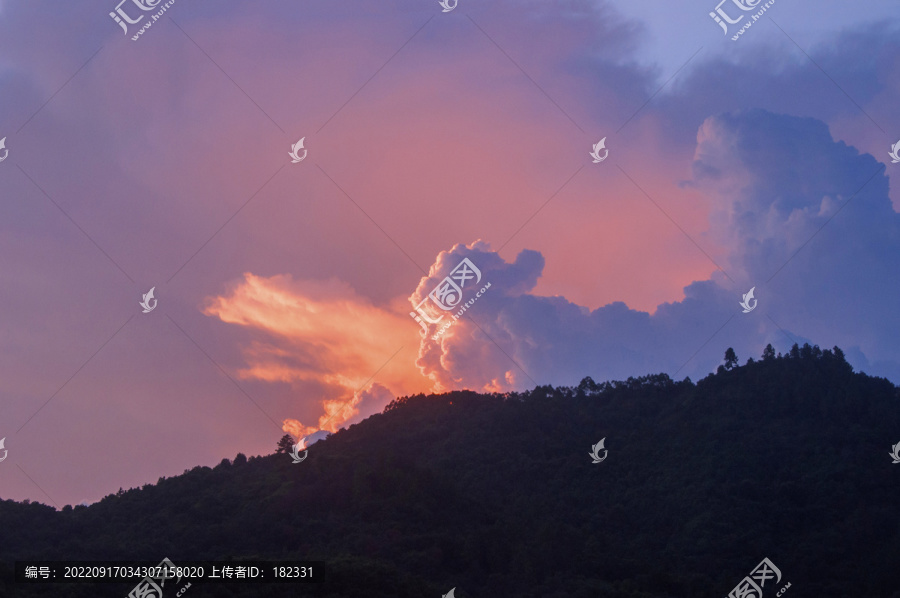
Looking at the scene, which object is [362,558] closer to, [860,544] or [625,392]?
[860,544]

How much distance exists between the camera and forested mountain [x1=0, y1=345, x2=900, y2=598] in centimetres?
3966

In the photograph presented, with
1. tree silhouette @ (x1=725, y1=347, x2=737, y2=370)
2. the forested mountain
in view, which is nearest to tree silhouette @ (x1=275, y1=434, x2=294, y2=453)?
the forested mountain

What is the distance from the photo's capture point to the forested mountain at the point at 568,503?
39.7 metres

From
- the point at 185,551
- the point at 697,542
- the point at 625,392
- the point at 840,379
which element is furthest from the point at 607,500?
the point at 185,551

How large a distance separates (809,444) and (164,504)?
129ft

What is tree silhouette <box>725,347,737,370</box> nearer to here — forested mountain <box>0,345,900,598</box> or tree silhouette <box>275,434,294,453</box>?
forested mountain <box>0,345,900,598</box>

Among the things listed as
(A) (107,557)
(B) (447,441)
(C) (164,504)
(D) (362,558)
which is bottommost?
(D) (362,558)

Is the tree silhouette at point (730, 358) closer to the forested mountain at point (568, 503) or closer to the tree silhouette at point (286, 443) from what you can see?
the forested mountain at point (568, 503)

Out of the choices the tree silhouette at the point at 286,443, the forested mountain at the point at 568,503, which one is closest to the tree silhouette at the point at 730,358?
the forested mountain at the point at 568,503

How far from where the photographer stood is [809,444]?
5297 centimetres

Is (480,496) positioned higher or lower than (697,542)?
higher

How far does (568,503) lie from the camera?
164ft

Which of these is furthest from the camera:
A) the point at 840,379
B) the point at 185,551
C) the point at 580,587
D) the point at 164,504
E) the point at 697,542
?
the point at 840,379

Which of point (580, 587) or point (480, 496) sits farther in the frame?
point (480, 496)
